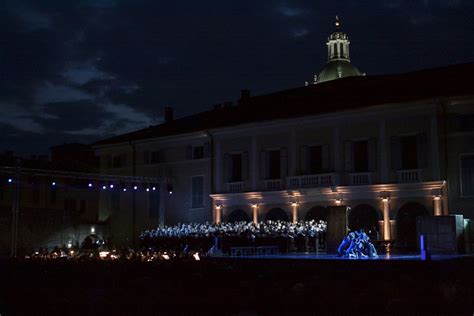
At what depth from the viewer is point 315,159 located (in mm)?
36750

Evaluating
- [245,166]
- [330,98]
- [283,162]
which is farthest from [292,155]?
[330,98]

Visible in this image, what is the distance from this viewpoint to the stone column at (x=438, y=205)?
31.8 meters

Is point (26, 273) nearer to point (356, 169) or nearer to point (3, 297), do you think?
point (3, 297)

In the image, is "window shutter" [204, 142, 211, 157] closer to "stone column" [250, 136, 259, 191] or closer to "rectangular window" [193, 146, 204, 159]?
"rectangular window" [193, 146, 204, 159]

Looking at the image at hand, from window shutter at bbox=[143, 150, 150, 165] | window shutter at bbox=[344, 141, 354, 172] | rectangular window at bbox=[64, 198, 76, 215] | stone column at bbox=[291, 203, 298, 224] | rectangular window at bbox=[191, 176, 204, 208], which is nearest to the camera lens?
window shutter at bbox=[344, 141, 354, 172]

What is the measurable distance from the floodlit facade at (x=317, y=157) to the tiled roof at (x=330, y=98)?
0.11 meters

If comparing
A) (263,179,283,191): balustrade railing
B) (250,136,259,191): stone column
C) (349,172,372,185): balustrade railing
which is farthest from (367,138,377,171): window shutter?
(250,136,259,191): stone column

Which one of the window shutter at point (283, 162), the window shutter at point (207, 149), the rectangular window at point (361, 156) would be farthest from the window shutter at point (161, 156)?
the rectangular window at point (361, 156)

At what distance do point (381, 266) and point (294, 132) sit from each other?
60.9 ft

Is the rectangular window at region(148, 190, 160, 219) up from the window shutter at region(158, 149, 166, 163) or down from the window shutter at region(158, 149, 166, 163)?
down

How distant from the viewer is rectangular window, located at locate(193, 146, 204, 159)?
41.6 m

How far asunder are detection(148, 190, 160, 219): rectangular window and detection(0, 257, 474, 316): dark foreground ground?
20.6 metres

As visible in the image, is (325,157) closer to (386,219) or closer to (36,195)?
(386,219)

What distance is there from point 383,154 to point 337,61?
33106 millimetres
